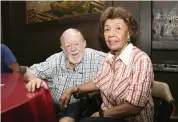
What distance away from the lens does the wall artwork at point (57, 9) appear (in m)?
3.18

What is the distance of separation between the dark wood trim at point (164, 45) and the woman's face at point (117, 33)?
1.21 m

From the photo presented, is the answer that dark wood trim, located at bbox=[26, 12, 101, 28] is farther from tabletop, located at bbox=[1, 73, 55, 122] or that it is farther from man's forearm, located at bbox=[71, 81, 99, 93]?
tabletop, located at bbox=[1, 73, 55, 122]

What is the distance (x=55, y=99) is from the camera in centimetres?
232

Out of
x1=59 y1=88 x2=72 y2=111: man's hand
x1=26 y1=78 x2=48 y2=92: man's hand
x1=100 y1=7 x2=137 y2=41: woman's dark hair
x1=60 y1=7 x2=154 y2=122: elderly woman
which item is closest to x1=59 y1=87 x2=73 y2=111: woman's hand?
x1=59 y1=88 x2=72 y2=111: man's hand

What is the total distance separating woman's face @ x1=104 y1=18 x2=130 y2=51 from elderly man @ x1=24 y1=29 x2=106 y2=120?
0.46 metres

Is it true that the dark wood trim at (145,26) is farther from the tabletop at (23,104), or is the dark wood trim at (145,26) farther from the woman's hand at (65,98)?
the tabletop at (23,104)

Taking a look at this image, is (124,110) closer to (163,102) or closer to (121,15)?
(163,102)

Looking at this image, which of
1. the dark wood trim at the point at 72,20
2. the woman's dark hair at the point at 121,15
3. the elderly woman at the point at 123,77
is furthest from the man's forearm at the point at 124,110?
the dark wood trim at the point at 72,20

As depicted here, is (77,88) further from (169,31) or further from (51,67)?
(169,31)

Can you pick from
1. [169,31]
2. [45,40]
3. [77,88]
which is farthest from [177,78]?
[45,40]

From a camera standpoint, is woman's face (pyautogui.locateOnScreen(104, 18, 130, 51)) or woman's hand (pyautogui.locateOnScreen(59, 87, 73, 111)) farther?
woman's hand (pyautogui.locateOnScreen(59, 87, 73, 111))

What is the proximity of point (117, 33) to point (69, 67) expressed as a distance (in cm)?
69

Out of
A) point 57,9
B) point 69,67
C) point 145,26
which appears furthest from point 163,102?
point 57,9

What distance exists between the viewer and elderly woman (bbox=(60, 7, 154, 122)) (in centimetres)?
166
